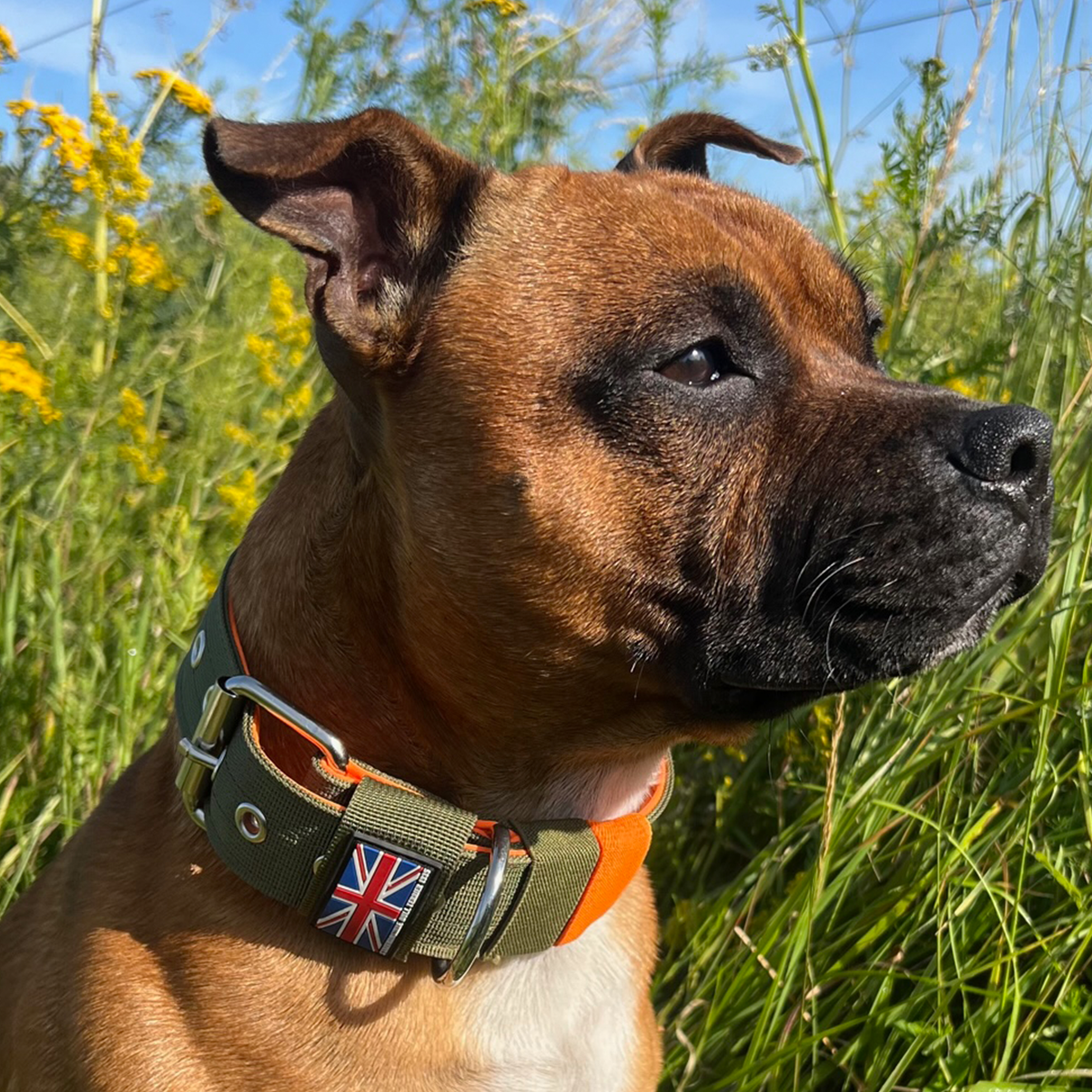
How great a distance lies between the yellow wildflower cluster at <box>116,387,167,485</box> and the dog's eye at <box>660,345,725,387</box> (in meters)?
1.80

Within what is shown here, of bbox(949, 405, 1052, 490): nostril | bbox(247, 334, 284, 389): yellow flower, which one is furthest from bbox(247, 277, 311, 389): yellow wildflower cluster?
bbox(949, 405, 1052, 490): nostril

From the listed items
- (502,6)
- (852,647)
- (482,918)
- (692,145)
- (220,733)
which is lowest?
(482,918)

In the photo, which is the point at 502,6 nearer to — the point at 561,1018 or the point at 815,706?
the point at 815,706

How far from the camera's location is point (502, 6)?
4.12m

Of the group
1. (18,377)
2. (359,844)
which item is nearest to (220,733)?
(359,844)

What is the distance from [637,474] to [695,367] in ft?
0.78

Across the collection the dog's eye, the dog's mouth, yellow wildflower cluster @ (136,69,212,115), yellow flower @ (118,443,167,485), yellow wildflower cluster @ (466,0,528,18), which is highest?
yellow wildflower cluster @ (466,0,528,18)

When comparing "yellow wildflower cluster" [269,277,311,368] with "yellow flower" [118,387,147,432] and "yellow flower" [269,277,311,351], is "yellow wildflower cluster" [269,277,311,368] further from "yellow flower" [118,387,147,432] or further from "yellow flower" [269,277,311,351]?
"yellow flower" [118,387,147,432]

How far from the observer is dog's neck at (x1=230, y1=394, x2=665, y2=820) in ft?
6.36

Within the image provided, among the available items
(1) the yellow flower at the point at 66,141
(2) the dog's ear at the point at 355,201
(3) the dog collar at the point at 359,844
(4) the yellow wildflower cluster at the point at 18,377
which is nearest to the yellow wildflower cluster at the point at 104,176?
(1) the yellow flower at the point at 66,141

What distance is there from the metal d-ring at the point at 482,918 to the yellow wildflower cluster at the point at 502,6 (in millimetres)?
3278

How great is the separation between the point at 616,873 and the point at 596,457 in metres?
0.78

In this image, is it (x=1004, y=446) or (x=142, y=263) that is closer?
(x=1004, y=446)

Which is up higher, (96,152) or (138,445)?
(96,152)
